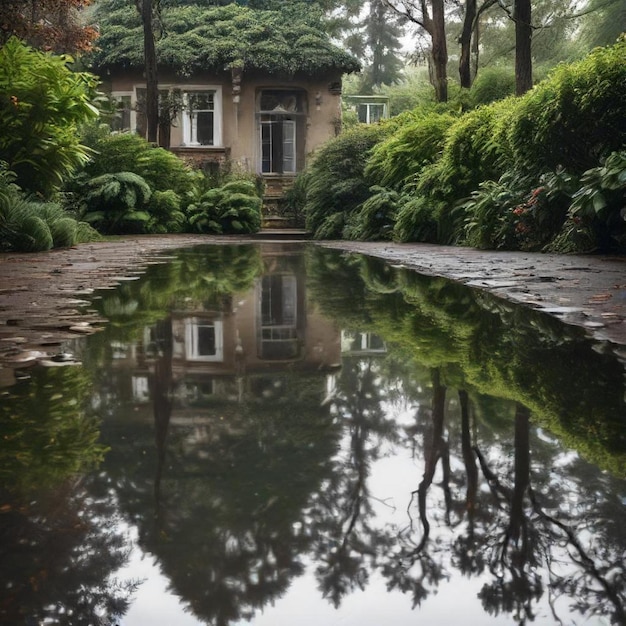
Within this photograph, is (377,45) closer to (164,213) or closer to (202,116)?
(202,116)

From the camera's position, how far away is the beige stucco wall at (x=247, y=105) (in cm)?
2928

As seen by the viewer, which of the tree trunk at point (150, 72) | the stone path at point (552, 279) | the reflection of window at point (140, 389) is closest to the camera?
the reflection of window at point (140, 389)

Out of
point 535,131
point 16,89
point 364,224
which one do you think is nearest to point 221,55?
point 364,224

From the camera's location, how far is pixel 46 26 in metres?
20.8

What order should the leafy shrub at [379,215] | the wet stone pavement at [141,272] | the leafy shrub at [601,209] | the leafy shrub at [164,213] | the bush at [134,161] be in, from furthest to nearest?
the bush at [134,161]
the leafy shrub at [164,213]
the leafy shrub at [379,215]
the leafy shrub at [601,209]
the wet stone pavement at [141,272]

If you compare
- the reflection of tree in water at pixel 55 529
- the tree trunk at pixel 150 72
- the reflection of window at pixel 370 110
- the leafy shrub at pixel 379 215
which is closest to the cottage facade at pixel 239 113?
the tree trunk at pixel 150 72

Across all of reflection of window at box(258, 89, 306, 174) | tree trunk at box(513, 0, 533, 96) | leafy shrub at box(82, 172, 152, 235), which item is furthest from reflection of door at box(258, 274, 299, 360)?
reflection of window at box(258, 89, 306, 174)

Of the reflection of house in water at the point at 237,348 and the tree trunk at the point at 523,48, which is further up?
the tree trunk at the point at 523,48

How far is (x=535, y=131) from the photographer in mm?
11180

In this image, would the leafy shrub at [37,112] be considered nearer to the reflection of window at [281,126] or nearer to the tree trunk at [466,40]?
the tree trunk at [466,40]

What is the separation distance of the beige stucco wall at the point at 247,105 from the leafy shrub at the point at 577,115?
60.7 ft

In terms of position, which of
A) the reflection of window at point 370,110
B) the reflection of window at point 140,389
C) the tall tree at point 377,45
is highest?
the tall tree at point 377,45

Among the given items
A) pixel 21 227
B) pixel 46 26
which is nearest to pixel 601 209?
pixel 21 227

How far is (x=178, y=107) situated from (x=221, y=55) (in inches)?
102
